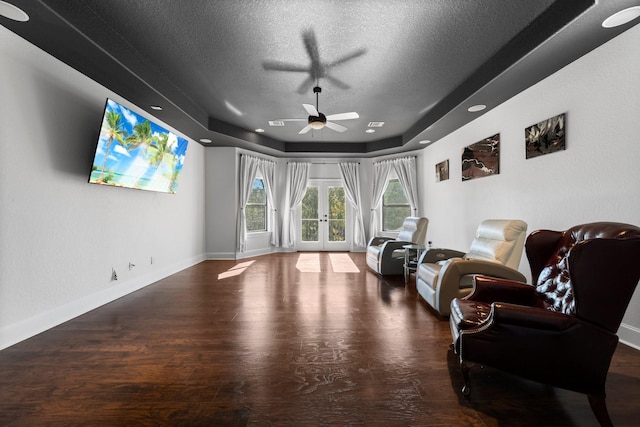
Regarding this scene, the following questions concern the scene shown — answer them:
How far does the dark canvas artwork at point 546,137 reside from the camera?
9.98 ft

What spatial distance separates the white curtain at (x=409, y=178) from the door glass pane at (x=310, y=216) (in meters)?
2.27

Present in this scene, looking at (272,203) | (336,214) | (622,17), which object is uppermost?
(622,17)

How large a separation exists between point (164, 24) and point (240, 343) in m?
2.90

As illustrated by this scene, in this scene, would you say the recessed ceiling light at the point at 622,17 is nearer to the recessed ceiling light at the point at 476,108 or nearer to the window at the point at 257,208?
the recessed ceiling light at the point at 476,108

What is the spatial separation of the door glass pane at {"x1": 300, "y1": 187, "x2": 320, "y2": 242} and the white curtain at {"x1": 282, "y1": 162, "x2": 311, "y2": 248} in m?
0.28

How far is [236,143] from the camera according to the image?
6.25 metres

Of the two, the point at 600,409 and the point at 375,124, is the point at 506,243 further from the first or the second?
the point at 375,124

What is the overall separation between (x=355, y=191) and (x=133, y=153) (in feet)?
17.2

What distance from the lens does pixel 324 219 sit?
8.04 metres

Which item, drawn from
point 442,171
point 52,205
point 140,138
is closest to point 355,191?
point 442,171

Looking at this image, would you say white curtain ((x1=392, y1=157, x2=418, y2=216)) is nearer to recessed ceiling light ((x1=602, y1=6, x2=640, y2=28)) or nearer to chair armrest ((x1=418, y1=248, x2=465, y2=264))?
chair armrest ((x1=418, y1=248, x2=465, y2=264))

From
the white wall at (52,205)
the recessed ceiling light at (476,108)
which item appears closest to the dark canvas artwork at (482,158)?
the recessed ceiling light at (476,108)

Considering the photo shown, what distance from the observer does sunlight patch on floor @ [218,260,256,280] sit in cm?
500

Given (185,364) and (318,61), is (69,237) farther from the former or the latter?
(318,61)
